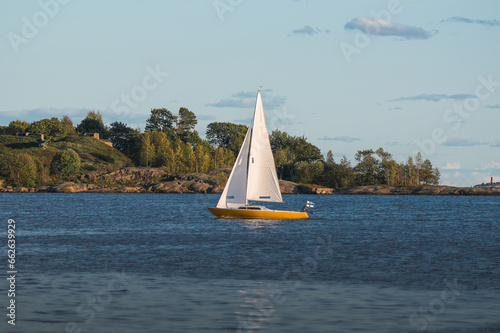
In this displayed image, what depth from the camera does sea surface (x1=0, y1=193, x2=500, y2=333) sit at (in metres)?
19.2

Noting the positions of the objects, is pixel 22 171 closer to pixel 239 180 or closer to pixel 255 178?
pixel 239 180

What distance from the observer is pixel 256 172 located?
58844 millimetres

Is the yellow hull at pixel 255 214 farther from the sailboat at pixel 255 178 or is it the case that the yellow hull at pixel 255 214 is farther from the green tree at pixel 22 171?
the green tree at pixel 22 171

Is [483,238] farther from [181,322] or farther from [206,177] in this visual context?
[206,177]

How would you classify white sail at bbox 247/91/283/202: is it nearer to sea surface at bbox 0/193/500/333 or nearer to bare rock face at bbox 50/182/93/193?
sea surface at bbox 0/193/500/333

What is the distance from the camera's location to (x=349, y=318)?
1961 centimetres

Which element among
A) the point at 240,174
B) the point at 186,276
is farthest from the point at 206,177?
the point at 186,276

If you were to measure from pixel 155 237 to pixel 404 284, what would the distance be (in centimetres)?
2643

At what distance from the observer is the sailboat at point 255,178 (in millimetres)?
58625

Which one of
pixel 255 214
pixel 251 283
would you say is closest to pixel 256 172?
pixel 255 214

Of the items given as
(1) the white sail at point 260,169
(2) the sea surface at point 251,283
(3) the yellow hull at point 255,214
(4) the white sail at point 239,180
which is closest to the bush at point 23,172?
(3) the yellow hull at point 255,214

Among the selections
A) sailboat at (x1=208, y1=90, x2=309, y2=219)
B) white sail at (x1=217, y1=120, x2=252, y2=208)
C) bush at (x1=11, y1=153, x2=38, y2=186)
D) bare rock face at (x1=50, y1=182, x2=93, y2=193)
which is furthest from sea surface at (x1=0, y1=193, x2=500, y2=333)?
bush at (x1=11, y1=153, x2=38, y2=186)

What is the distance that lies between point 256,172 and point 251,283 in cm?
3290

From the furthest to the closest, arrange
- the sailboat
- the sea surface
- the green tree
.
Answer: the green tree, the sailboat, the sea surface
